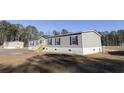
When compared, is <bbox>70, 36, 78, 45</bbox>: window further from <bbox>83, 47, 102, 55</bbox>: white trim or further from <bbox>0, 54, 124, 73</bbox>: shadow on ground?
<bbox>0, 54, 124, 73</bbox>: shadow on ground

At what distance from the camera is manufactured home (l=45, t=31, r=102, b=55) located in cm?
1554

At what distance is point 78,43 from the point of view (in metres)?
15.8

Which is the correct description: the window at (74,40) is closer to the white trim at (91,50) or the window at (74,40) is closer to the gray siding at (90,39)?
the gray siding at (90,39)

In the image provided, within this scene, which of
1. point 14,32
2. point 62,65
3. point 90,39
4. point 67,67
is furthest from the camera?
point 14,32

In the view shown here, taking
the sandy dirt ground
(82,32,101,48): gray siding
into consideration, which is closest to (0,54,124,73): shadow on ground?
the sandy dirt ground

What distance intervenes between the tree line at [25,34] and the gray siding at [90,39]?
2617cm

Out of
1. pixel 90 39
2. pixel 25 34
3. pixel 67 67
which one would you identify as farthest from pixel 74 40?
pixel 25 34

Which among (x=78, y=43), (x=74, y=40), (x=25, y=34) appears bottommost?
(x=78, y=43)

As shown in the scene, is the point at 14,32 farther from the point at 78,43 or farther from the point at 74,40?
the point at 78,43

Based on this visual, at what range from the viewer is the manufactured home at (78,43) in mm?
15539

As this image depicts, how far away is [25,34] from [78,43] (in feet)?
147

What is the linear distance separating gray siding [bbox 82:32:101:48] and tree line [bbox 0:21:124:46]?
85.9ft
